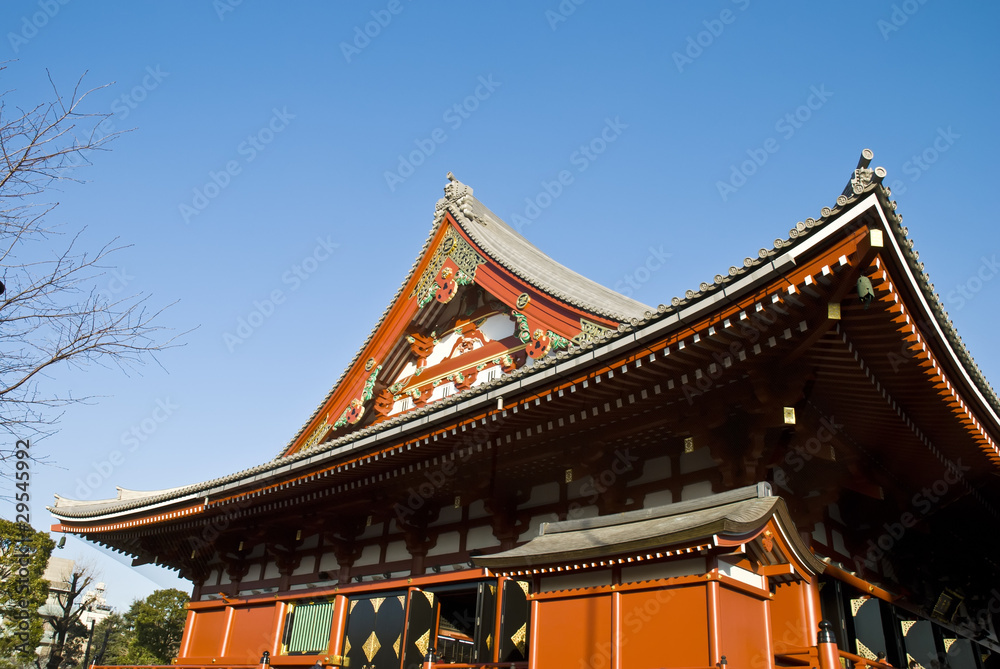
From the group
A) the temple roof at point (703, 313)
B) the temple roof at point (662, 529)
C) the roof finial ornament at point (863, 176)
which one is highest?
the roof finial ornament at point (863, 176)

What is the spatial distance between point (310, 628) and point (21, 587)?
67.3ft

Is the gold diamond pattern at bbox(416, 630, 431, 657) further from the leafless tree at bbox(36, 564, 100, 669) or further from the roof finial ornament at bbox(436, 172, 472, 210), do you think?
the leafless tree at bbox(36, 564, 100, 669)

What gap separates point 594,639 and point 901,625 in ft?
19.9

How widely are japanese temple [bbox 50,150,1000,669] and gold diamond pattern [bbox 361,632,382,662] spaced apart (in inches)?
3.8

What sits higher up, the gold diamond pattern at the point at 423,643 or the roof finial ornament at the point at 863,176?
the roof finial ornament at the point at 863,176

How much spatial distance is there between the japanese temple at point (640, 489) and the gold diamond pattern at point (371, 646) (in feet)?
0.31

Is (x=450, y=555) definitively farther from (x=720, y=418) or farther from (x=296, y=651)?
(x=720, y=418)

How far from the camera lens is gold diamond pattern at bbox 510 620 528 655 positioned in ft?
29.7

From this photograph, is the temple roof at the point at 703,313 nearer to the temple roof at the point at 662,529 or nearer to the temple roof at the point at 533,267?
the temple roof at the point at 533,267

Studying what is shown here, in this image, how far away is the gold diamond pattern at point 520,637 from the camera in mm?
9062

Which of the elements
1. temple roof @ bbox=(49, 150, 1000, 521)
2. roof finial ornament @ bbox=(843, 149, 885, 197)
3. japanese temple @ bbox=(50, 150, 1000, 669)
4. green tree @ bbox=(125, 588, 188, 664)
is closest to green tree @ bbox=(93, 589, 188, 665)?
green tree @ bbox=(125, 588, 188, 664)

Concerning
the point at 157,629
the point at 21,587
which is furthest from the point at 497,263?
the point at 157,629

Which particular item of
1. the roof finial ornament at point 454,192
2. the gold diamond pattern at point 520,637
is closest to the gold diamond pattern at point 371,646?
the gold diamond pattern at point 520,637

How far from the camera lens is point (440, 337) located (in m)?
15.1
